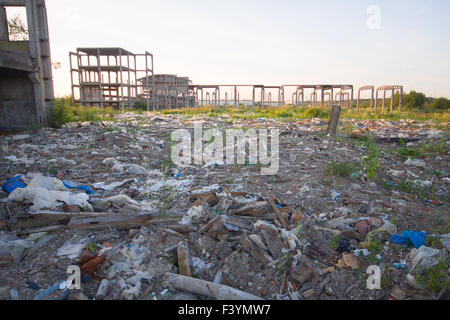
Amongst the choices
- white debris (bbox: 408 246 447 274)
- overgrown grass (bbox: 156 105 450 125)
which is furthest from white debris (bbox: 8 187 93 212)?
overgrown grass (bbox: 156 105 450 125)

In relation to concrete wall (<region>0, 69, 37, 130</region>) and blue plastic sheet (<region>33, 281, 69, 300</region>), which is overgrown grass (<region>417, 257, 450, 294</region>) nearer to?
blue plastic sheet (<region>33, 281, 69, 300</region>)

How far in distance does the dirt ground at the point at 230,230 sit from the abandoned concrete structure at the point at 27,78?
137 inches

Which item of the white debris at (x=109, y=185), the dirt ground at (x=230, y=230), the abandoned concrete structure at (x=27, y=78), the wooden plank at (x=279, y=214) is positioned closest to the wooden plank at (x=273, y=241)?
the dirt ground at (x=230, y=230)

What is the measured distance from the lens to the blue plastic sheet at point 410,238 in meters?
2.21

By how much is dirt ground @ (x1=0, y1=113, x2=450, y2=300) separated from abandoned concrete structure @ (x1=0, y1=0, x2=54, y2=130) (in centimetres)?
347

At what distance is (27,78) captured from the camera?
676cm

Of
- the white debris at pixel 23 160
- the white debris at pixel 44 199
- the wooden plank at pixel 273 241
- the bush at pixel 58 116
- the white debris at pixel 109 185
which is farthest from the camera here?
the bush at pixel 58 116

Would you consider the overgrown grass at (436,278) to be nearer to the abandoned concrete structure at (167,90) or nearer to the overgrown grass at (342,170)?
the overgrown grass at (342,170)

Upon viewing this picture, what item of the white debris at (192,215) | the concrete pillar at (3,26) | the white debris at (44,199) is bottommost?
the white debris at (192,215)

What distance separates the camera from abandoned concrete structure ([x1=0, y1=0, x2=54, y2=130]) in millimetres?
6688

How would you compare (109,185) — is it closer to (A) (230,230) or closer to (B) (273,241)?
(A) (230,230)

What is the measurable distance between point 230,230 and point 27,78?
721 cm
